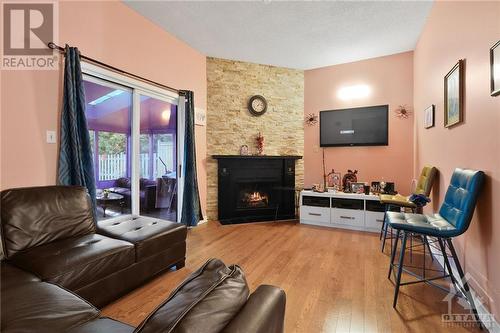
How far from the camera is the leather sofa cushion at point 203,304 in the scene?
1.61ft

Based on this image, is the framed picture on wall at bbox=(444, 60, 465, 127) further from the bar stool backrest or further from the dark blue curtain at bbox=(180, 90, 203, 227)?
the dark blue curtain at bbox=(180, 90, 203, 227)

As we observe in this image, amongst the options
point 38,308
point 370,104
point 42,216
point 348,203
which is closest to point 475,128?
point 348,203

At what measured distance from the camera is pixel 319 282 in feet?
6.88

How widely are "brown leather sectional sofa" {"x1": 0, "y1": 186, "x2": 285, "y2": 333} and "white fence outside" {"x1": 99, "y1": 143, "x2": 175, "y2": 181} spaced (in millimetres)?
781

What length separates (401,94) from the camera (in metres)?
3.88

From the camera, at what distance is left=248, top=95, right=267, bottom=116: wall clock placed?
14.1 ft

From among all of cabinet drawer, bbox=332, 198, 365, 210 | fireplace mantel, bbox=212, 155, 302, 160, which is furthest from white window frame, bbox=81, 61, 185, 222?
cabinet drawer, bbox=332, 198, 365, 210

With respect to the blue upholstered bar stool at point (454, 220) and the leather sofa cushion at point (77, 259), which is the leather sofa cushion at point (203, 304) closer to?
the leather sofa cushion at point (77, 259)

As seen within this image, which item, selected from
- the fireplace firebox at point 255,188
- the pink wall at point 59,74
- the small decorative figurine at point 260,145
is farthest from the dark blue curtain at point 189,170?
the small decorative figurine at point 260,145

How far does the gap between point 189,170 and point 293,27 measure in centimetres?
247

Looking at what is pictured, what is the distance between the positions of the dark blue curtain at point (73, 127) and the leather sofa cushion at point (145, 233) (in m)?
0.54

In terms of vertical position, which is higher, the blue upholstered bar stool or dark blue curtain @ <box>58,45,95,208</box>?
dark blue curtain @ <box>58,45,95,208</box>

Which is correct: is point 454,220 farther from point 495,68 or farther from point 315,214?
point 315,214

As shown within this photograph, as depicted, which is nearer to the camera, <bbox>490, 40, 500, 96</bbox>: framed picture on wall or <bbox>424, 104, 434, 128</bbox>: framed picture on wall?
<bbox>490, 40, 500, 96</bbox>: framed picture on wall
